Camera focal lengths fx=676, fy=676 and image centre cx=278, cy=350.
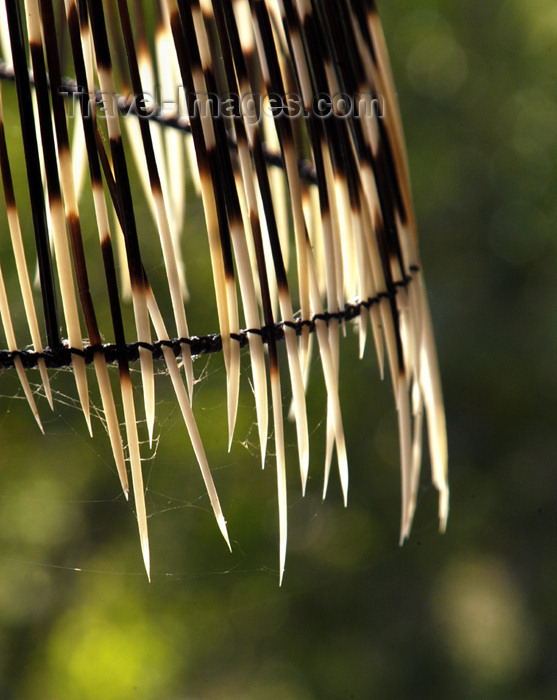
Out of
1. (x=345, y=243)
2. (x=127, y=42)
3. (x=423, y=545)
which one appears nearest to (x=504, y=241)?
(x=423, y=545)

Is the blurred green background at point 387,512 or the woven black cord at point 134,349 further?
the blurred green background at point 387,512

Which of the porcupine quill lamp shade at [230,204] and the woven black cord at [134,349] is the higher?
the porcupine quill lamp shade at [230,204]

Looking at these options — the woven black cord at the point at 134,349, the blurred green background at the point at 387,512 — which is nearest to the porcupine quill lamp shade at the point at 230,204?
the woven black cord at the point at 134,349

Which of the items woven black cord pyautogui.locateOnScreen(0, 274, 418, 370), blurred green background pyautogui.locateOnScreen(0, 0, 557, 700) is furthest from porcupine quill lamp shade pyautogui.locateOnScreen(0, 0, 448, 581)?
blurred green background pyautogui.locateOnScreen(0, 0, 557, 700)

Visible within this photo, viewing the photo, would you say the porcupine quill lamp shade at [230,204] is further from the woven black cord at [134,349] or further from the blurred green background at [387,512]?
the blurred green background at [387,512]

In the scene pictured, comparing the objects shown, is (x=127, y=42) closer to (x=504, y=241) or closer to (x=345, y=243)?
(x=345, y=243)

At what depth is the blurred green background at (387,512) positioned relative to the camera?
3.76 feet

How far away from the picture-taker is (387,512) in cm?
134

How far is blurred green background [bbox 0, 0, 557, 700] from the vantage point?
1147 mm

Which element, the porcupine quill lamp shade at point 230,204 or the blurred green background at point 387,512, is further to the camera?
the blurred green background at point 387,512

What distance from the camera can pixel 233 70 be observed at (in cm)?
23

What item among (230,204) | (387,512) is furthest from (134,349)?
(387,512)

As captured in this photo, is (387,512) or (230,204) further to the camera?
(387,512)

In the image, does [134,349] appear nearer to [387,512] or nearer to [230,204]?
[230,204]
